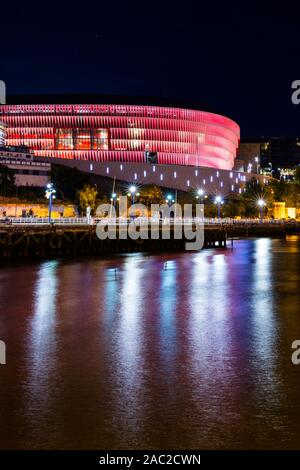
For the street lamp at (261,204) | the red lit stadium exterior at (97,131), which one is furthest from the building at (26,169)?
the street lamp at (261,204)

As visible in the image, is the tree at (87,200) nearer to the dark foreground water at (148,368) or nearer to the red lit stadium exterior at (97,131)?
the red lit stadium exterior at (97,131)

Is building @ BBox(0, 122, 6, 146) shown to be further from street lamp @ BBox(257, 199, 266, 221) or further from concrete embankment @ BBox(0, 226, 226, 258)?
concrete embankment @ BBox(0, 226, 226, 258)

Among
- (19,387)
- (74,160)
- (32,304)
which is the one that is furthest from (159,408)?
(74,160)

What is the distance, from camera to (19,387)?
44.1ft

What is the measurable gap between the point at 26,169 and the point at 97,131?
30.9 m

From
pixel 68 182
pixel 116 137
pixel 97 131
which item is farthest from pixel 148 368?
pixel 116 137

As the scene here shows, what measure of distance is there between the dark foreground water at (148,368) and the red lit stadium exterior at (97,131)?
116821 mm

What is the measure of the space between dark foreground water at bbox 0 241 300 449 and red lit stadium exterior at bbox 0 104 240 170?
117m

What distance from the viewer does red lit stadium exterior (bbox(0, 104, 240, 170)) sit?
146000mm

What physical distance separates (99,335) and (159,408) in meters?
7.49

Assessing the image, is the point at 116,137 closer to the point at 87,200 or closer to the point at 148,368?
the point at 87,200

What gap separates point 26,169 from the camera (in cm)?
11956

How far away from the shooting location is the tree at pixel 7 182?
10462 cm
